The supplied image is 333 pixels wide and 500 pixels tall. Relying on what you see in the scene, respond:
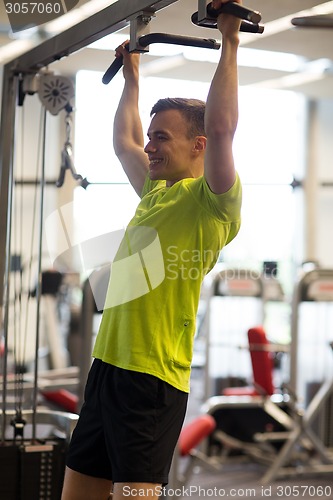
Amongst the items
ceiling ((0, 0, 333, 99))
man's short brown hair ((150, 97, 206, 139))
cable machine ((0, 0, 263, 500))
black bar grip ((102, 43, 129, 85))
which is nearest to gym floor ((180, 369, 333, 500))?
cable machine ((0, 0, 263, 500))

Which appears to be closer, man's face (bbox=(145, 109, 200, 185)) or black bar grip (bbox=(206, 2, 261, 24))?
black bar grip (bbox=(206, 2, 261, 24))

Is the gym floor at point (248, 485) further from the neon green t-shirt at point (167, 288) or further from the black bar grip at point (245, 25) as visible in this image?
the black bar grip at point (245, 25)

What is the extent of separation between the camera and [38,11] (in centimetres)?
229

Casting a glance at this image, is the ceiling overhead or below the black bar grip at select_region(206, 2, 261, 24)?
overhead

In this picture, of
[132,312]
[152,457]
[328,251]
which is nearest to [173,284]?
[132,312]

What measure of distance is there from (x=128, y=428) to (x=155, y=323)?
233mm

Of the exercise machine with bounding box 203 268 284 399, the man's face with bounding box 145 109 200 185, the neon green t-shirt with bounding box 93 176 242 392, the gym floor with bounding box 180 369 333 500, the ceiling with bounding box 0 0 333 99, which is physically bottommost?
the gym floor with bounding box 180 369 333 500

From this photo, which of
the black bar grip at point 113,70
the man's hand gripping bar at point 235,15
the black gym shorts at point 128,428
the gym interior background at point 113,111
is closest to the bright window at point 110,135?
the gym interior background at point 113,111

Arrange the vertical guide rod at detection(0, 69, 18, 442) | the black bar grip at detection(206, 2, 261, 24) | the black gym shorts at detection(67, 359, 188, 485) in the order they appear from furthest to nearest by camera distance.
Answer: the vertical guide rod at detection(0, 69, 18, 442) → the black gym shorts at detection(67, 359, 188, 485) → the black bar grip at detection(206, 2, 261, 24)

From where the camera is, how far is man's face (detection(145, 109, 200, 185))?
1881 mm

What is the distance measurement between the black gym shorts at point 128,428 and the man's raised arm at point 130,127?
21.2 inches

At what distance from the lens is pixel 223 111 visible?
165 centimetres

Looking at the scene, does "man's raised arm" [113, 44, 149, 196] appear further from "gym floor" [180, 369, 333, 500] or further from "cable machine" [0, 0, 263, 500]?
"gym floor" [180, 369, 333, 500]

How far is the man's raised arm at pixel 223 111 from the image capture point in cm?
166
